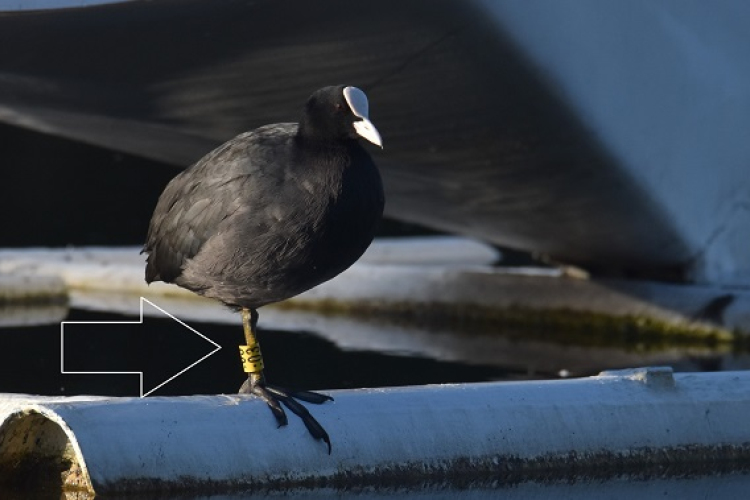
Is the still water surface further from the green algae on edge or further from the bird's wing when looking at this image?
the bird's wing

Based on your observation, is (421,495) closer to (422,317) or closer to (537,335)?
(537,335)

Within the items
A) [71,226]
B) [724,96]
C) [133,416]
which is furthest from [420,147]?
[71,226]

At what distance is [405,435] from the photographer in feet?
18.0

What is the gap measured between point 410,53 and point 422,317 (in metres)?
3.11

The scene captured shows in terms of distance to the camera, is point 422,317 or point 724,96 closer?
point 724,96

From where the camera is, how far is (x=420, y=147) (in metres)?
8.62

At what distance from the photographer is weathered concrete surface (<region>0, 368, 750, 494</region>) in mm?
5090

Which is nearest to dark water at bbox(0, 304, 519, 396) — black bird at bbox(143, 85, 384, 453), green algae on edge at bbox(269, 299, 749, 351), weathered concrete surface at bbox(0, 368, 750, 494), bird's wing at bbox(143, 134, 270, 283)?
green algae on edge at bbox(269, 299, 749, 351)

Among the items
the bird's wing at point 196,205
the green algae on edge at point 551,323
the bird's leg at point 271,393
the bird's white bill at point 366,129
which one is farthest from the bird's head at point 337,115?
the green algae on edge at point 551,323

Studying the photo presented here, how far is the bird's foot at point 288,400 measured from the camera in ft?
17.6

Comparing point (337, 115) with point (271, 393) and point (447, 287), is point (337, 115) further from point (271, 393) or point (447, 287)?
point (447, 287)

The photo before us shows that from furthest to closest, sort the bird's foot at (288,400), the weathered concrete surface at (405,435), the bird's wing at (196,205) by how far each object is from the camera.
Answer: the bird's foot at (288,400), the bird's wing at (196,205), the weathered concrete surface at (405,435)

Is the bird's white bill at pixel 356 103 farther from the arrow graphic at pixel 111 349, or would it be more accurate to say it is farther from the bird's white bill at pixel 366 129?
the arrow graphic at pixel 111 349

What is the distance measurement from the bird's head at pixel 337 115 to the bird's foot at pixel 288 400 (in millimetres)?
907
